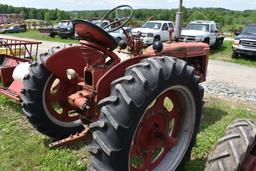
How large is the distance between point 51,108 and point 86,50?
1.12 metres

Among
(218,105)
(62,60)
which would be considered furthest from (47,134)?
(218,105)

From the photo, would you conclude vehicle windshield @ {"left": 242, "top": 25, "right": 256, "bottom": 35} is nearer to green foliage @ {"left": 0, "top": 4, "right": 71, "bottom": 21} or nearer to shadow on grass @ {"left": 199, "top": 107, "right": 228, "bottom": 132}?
shadow on grass @ {"left": 199, "top": 107, "right": 228, "bottom": 132}

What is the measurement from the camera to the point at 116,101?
2.77 m

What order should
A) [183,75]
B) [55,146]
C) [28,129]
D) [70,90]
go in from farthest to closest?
[28,129] → [70,90] → [55,146] → [183,75]

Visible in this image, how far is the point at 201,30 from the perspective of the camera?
19.0 m

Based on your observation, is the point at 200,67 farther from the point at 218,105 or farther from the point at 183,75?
the point at 183,75

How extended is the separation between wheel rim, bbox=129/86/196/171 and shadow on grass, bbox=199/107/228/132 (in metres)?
1.71

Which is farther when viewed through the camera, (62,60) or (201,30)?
(201,30)

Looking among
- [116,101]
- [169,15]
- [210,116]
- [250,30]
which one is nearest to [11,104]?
[210,116]

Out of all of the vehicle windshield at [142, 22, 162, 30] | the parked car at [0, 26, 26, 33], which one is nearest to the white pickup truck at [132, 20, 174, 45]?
the vehicle windshield at [142, 22, 162, 30]

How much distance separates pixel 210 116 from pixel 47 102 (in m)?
3.12

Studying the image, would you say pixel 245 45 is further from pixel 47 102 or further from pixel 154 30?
pixel 47 102

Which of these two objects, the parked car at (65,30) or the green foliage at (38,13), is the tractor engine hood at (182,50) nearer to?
the parked car at (65,30)

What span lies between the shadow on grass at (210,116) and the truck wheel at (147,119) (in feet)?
5.77
